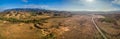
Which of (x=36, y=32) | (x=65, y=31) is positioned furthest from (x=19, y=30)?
(x=65, y=31)

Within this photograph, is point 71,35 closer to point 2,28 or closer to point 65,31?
point 65,31

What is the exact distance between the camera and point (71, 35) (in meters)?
44.4

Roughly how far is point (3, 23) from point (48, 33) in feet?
58.7

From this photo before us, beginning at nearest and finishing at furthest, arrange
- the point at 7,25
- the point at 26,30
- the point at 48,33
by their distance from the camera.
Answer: the point at 48,33, the point at 26,30, the point at 7,25

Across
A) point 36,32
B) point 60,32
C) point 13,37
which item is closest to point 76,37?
point 60,32

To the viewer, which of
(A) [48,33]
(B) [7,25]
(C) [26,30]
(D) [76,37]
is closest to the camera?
(D) [76,37]

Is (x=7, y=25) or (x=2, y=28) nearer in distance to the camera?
(x=2, y=28)

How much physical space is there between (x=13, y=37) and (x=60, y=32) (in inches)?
434

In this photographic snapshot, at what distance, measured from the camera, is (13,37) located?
44594mm

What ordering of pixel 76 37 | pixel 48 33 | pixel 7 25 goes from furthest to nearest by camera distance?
pixel 7 25, pixel 48 33, pixel 76 37

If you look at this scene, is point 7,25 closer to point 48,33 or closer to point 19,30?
point 19,30

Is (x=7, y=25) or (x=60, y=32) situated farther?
(x=7, y=25)

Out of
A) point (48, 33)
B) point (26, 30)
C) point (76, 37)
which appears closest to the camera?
point (76, 37)

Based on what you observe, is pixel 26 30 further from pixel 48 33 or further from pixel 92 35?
pixel 92 35
